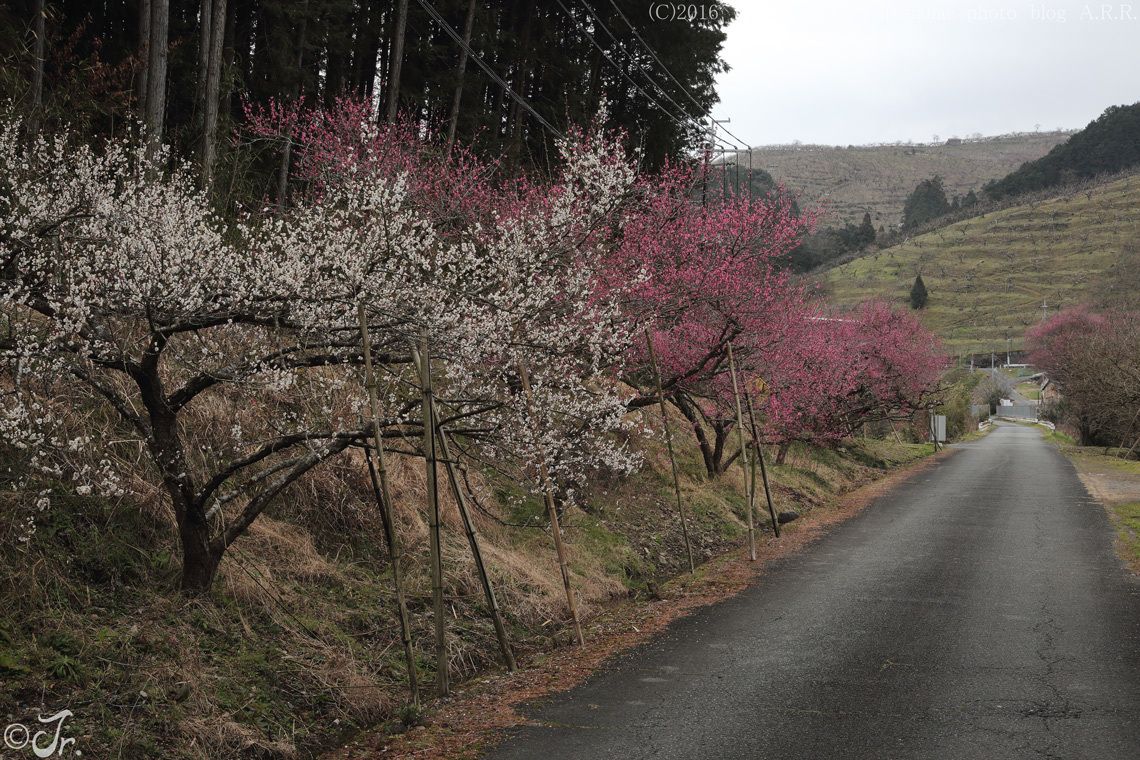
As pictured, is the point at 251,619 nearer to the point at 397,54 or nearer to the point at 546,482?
the point at 546,482

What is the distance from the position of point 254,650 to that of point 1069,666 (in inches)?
274

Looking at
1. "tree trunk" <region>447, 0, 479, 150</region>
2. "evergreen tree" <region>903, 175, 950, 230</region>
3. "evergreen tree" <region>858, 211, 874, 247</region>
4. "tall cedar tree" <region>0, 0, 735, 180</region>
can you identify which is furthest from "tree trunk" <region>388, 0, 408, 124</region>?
"evergreen tree" <region>903, 175, 950, 230</region>

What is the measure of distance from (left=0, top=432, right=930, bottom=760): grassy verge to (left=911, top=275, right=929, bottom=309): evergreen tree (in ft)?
315

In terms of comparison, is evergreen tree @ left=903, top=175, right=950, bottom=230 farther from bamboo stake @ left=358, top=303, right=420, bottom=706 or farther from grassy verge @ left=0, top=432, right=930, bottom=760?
bamboo stake @ left=358, top=303, right=420, bottom=706

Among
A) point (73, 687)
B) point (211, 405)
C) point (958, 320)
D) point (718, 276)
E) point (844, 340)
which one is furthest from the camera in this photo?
point (958, 320)

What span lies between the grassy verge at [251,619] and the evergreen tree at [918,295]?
315 ft

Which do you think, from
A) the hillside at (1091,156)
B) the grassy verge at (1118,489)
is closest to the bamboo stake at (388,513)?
the grassy verge at (1118,489)

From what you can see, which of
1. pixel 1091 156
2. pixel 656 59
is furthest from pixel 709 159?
pixel 1091 156

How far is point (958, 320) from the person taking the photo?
9881 cm

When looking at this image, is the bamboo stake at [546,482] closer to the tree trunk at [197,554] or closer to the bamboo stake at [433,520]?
the bamboo stake at [433,520]

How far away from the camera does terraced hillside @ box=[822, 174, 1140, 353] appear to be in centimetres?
9525

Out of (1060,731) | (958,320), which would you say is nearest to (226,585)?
(1060,731)

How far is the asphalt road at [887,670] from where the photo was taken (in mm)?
5391

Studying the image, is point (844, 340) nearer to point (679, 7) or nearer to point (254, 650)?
point (679, 7)
